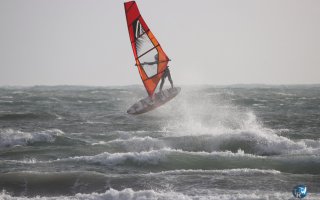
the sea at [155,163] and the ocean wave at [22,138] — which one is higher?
the ocean wave at [22,138]

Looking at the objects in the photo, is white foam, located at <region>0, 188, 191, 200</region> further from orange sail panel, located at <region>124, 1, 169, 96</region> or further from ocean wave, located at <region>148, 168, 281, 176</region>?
orange sail panel, located at <region>124, 1, 169, 96</region>

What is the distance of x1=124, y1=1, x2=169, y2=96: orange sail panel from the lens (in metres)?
19.5

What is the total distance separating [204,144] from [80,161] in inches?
236

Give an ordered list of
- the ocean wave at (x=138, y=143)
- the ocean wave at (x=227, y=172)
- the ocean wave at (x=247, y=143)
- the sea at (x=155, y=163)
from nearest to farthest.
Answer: the sea at (x=155, y=163) → the ocean wave at (x=227, y=172) → the ocean wave at (x=247, y=143) → the ocean wave at (x=138, y=143)

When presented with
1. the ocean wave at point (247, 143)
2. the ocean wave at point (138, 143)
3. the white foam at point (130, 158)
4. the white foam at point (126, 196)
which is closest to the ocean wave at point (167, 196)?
the white foam at point (126, 196)

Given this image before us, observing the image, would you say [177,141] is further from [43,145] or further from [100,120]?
[100,120]

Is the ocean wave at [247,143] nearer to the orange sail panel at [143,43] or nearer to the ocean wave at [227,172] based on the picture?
the orange sail panel at [143,43]

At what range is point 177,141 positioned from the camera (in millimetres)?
21344

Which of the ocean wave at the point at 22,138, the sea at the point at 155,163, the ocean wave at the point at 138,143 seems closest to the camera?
the sea at the point at 155,163

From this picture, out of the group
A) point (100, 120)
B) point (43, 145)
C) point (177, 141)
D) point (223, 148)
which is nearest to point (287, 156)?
point (223, 148)

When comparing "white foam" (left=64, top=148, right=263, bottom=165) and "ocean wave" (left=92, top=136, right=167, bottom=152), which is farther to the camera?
"ocean wave" (left=92, top=136, right=167, bottom=152)

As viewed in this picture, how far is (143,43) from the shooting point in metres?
19.5

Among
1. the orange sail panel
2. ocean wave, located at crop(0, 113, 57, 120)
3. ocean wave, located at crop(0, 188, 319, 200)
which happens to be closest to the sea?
ocean wave, located at crop(0, 188, 319, 200)

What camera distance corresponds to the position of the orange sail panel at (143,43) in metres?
19.5
